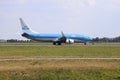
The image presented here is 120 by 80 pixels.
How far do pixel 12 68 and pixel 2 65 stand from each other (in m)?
2.58

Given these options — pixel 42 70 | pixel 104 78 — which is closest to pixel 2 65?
pixel 42 70

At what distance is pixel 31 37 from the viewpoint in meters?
109

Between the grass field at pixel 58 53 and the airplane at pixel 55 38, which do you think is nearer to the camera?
the grass field at pixel 58 53

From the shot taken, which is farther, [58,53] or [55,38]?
[55,38]

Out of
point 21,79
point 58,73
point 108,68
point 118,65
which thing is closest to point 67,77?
point 58,73

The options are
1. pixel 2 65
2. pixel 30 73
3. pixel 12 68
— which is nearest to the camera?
pixel 30 73

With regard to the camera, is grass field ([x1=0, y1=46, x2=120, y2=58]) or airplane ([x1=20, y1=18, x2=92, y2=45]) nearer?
grass field ([x1=0, y1=46, x2=120, y2=58])

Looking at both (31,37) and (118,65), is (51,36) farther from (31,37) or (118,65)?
(118,65)

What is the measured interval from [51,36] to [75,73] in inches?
3171

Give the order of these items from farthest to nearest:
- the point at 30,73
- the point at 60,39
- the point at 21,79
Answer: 1. the point at 60,39
2. the point at 30,73
3. the point at 21,79

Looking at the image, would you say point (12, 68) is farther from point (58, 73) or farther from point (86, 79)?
point (86, 79)

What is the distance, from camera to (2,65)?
1201 inches

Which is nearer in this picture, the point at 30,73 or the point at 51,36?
the point at 30,73

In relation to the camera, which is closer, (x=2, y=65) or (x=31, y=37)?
(x=2, y=65)
